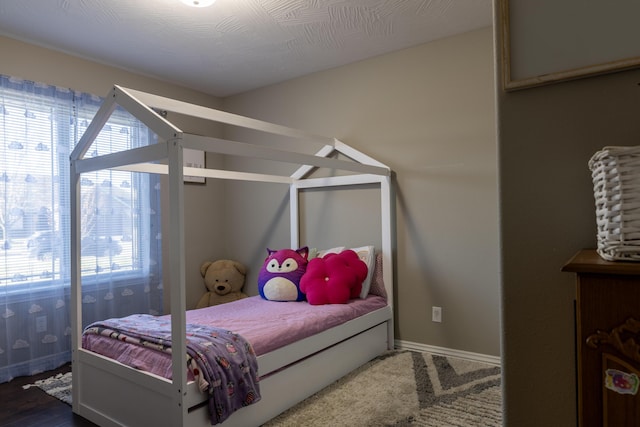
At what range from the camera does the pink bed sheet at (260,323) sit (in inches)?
76.6

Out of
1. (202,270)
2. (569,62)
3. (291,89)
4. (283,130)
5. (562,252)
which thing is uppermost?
(291,89)

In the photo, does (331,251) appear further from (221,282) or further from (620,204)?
(620,204)

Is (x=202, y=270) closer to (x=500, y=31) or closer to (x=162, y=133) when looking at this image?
(x=162, y=133)

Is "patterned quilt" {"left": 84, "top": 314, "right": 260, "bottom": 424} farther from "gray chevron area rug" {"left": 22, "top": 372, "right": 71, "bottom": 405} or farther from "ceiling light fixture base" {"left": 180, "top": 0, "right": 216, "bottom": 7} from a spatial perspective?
"ceiling light fixture base" {"left": 180, "top": 0, "right": 216, "bottom": 7}

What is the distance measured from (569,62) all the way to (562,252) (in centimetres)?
39

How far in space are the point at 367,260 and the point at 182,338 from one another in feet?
5.64

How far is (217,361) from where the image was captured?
180 centimetres

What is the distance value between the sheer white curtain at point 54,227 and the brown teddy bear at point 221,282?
0.56 meters

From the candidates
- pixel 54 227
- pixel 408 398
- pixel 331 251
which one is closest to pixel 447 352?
pixel 408 398

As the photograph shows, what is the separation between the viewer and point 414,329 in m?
3.16

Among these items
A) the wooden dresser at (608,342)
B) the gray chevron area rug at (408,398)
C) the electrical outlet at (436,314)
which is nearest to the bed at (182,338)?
the gray chevron area rug at (408,398)

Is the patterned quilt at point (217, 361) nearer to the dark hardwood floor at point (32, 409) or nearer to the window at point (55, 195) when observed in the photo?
the dark hardwood floor at point (32, 409)

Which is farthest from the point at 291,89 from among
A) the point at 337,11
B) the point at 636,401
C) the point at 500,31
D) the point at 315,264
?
the point at 636,401

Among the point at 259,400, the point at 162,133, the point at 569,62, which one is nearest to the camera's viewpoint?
the point at 569,62
